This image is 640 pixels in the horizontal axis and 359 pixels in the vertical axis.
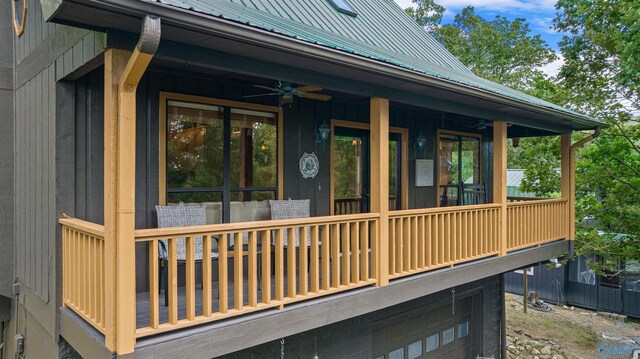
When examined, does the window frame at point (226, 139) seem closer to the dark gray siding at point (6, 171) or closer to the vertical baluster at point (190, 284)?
the vertical baluster at point (190, 284)

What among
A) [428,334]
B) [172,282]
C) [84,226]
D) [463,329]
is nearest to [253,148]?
[84,226]

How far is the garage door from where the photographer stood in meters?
6.25

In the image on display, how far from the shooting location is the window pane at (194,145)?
4480mm

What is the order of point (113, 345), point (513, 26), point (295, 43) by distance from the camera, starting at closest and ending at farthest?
point (113, 345)
point (295, 43)
point (513, 26)

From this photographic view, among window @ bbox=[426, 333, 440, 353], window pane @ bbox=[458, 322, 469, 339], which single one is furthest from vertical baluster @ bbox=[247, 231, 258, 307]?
window pane @ bbox=[458, 322, 469, 339]

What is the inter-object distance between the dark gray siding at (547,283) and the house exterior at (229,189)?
8556mm

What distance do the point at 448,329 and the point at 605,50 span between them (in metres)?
7.55

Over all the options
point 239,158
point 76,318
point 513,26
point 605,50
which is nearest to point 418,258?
point 239,158

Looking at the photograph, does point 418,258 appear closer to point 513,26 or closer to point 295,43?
point 295,43

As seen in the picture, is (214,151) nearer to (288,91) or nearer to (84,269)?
(288,91)

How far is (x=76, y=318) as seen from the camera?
341 cm

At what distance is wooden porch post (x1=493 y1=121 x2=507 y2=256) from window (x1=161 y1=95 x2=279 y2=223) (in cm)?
309

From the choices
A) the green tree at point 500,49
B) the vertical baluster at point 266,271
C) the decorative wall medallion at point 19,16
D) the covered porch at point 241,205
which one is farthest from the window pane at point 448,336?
the green tree at point 500,49

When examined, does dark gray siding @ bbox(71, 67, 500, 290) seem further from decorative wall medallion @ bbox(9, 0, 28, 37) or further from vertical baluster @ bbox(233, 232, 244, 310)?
decorative wall medallion @ bbox(9, 0, 28, 37)
